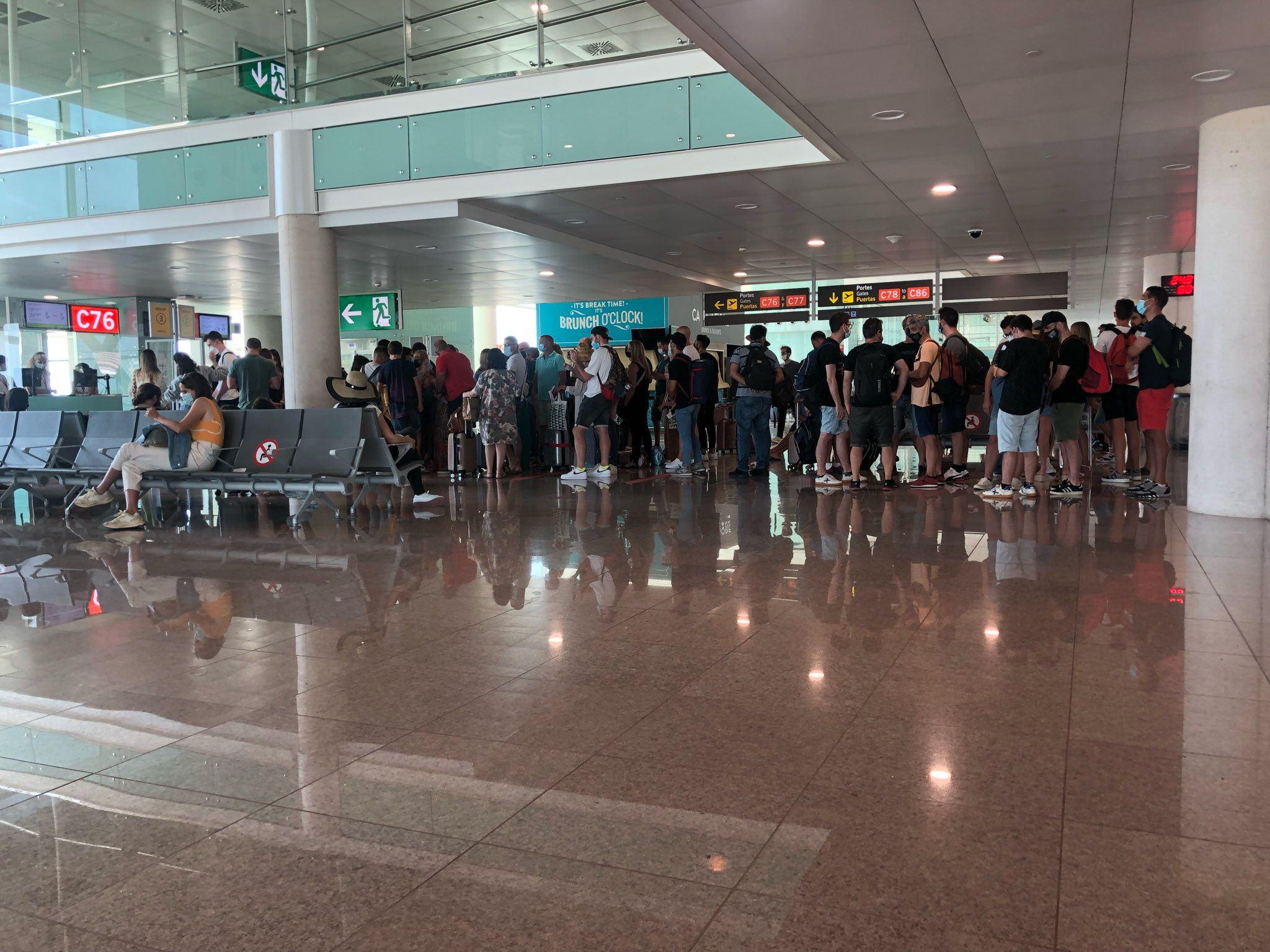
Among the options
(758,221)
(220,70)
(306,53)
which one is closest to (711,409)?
(758,221)

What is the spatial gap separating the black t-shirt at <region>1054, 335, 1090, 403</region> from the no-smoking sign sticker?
7660mm

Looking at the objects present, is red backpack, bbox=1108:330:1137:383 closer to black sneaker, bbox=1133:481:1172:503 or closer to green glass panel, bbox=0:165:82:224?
black sneaker, bbox=1133:481:1172:503

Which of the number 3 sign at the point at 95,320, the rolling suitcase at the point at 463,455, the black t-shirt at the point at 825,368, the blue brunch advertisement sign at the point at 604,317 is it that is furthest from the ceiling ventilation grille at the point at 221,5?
the number 3 sign at the point at 95,320

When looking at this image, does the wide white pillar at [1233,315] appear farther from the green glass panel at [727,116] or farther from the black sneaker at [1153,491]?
the green glass panel at [727,116]

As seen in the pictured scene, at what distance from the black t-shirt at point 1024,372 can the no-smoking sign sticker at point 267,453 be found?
22.7 feet

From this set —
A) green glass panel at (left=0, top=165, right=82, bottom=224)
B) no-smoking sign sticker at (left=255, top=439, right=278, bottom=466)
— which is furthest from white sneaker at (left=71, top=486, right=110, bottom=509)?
green glass panel at (left=0, top=165, right=82, bottom=224)

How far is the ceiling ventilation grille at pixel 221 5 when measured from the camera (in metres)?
13.9

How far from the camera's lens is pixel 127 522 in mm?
8922

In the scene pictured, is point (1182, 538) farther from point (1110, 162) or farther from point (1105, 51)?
point (1110, 162)

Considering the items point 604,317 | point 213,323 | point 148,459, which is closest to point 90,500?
point 148,459

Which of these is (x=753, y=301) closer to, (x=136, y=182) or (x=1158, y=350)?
(x=1158, y=350)

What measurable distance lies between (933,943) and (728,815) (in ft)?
2.50

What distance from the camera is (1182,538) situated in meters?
7.40

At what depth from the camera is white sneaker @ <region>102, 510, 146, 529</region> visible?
8.89 m
